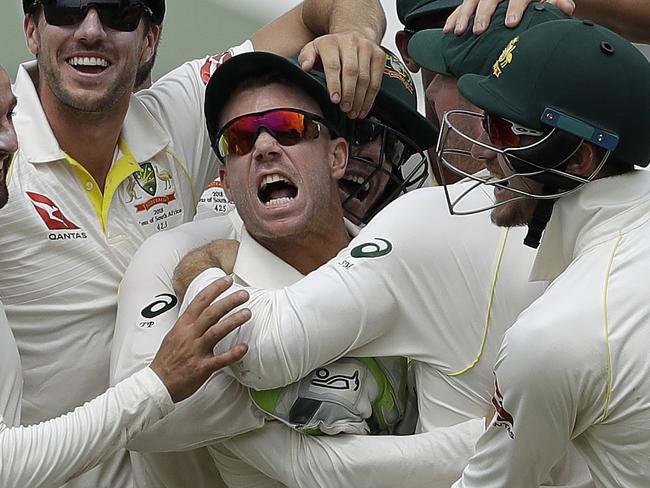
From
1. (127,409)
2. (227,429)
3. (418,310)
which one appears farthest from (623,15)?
(127,409)

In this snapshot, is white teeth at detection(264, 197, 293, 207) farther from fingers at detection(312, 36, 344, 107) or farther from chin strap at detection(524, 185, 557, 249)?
chin strap at detection(524, 185, 557, 249)

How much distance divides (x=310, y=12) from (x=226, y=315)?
4.26ft

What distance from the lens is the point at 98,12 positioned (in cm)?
321

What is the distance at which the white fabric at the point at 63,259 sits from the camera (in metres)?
3.07

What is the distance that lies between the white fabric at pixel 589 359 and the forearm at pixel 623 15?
120 centimetres

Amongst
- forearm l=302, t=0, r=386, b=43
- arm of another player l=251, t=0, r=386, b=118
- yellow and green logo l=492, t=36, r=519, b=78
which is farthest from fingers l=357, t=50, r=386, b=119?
yellow and green logo l=492, t=36, r=519, b=78

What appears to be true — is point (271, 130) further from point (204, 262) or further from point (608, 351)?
point (608, 351)

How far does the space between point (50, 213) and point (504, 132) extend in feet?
4.34

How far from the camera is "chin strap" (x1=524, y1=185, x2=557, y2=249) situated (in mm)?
2275

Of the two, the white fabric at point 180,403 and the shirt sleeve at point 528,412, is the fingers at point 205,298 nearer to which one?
the white fabric at point 180,403

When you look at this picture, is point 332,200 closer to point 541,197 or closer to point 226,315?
point 226,315

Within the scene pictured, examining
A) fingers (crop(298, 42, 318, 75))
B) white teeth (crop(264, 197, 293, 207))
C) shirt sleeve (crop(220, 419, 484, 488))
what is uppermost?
fingers (crop(298, 42, 318, 75))

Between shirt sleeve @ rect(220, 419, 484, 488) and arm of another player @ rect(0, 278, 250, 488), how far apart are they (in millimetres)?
259

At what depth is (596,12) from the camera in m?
3.29
